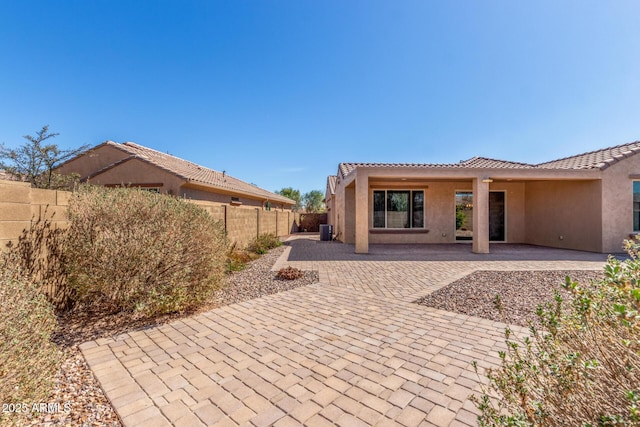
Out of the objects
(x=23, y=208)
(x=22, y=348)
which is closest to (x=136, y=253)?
(x=23, y=208)

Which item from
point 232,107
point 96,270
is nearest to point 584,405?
point 96,270

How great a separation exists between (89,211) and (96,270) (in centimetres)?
116

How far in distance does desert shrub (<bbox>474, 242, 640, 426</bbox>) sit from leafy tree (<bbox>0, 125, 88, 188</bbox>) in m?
17.8

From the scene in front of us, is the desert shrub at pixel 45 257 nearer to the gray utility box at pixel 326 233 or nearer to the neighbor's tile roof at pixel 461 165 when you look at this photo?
the neighbor's tile roof at pixel 461 165

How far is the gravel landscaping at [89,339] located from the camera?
8.09 feet

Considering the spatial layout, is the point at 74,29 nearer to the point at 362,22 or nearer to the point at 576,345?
the point at 362,22

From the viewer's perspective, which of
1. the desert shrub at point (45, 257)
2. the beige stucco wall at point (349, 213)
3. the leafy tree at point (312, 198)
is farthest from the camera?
the leafy tree at point (312, 198)

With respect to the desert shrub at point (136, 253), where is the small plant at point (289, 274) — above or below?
below

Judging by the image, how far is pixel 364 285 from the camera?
23.0 ft

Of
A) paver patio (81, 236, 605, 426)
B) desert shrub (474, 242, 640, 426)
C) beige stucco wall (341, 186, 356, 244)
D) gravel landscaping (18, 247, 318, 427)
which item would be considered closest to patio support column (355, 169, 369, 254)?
beige stucco wall (341, 186, 356, 244)

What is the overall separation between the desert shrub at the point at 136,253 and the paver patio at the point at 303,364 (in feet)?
1.78

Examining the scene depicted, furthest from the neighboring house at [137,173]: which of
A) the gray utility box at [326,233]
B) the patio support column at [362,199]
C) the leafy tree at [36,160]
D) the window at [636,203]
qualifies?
the window at [636,203]

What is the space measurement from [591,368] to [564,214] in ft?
53.4

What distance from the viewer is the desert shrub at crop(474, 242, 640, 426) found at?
137 centimetres
